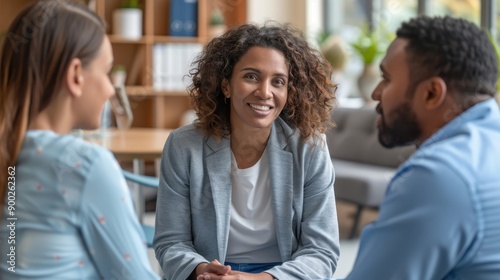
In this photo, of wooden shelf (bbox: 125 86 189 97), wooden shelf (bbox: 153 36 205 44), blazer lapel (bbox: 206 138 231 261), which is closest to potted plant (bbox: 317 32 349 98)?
wooden shelf (bbox: 153 36 205 44)

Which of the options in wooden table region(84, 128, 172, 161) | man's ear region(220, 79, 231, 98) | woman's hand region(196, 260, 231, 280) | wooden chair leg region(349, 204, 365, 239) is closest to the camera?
woman's hand region(196, 260, 231, 280)

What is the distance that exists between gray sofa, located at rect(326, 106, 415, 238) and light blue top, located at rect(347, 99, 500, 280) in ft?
9.83

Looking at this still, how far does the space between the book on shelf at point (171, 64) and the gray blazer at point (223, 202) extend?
3.92 m

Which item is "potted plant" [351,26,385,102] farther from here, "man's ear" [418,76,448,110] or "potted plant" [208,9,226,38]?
"man's ear" [418,76,448,110]

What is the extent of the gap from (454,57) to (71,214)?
62 centimetres

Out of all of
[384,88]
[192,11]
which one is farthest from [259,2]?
[384,88]

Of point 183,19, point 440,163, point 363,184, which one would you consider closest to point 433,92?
point 440,163

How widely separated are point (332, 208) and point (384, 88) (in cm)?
59

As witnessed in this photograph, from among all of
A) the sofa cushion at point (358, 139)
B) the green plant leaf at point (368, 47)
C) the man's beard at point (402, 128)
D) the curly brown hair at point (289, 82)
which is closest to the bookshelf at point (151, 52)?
the green plant leaf at point (368, 47)

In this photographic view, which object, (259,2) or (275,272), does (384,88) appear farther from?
(259,2)

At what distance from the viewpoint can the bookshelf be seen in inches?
230

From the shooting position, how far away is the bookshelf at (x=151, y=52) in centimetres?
584

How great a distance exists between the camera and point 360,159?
16.6ft

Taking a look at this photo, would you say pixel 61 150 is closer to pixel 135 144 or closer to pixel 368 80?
pixel 135 144
